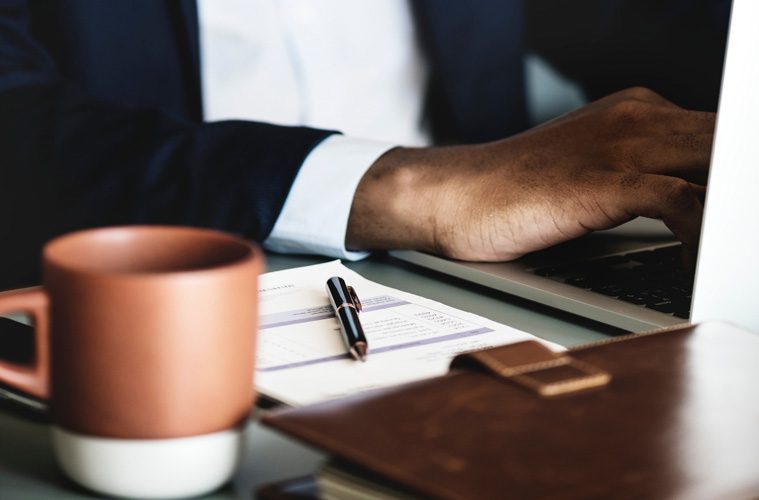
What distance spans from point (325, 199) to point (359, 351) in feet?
1.12

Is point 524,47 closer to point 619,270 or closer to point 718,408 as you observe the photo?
point 619,270

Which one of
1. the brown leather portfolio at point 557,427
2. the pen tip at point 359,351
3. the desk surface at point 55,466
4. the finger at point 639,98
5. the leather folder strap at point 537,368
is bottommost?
the desk surface at point 55,466

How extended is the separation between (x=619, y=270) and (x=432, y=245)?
0.16 metres

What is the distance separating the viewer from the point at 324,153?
0.87 metres

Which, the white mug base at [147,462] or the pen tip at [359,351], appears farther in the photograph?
the pen tip at [359,351]

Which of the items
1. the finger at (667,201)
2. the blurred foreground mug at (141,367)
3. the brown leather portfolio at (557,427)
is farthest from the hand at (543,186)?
the blurred foreground mug at (141,367)

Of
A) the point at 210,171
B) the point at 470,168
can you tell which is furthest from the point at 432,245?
the point at 210,171

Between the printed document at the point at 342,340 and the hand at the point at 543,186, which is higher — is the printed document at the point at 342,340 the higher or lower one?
the lower one

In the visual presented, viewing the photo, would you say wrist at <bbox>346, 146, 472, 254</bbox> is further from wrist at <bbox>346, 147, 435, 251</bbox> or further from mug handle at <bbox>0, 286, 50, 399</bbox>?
mug handle at <bbox>0, 286, 50, 399</bbox>

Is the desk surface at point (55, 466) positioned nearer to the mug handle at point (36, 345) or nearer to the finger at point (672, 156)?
the mug handle at point (36, 345)

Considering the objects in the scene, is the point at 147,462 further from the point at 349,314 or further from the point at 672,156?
the point at 672,156

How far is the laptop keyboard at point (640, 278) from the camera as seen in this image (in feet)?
2.16

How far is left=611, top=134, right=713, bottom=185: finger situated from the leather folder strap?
1.36 ft

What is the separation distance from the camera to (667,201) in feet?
2.31
